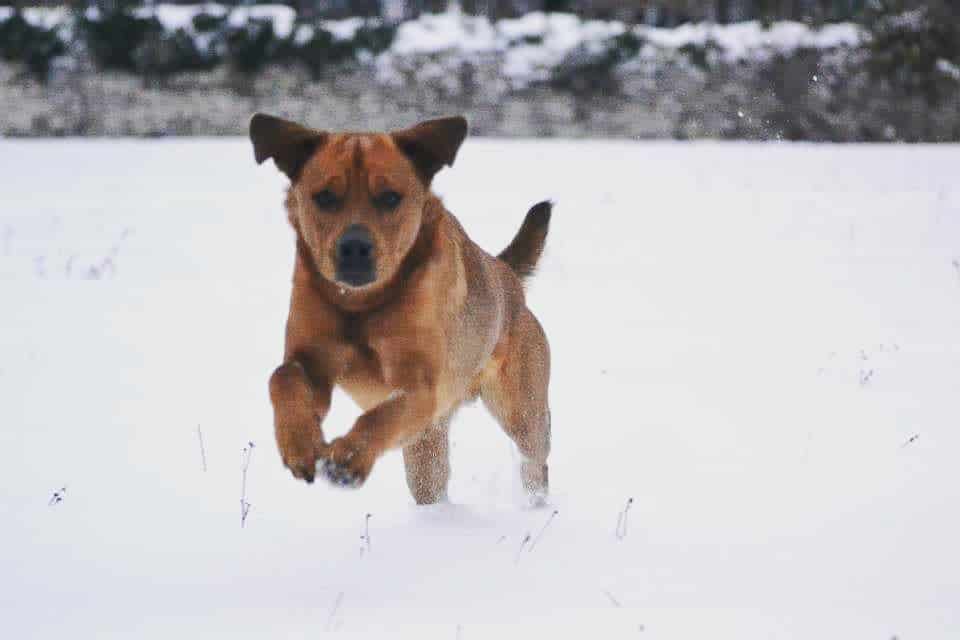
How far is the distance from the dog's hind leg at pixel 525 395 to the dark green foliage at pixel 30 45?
55.1ft

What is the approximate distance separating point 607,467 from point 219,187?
10.8 meters

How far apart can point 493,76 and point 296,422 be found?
55.5 ft

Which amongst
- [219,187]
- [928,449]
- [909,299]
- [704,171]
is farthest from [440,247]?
[704,171]

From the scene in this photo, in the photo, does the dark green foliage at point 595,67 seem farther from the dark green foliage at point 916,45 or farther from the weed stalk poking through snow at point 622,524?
the weed stalk poking through snow at point 622,524

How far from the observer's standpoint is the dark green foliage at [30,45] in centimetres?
1939

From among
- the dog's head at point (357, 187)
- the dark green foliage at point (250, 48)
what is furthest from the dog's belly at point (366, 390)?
the dark green foliage at point (250, 48)

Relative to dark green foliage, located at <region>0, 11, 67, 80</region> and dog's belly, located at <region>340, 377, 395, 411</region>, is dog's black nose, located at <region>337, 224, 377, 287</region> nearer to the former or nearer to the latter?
dog's belly, located at <region>340, 377, 395, 411</region>

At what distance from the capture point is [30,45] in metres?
19.4

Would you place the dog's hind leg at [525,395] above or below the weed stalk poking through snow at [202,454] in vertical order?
above

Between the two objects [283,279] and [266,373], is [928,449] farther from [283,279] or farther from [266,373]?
[283,279]

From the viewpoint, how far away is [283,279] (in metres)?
9.97

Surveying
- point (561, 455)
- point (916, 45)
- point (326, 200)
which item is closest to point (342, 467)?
point (326, 200)

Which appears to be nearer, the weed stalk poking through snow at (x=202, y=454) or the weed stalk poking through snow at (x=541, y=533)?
the weed stalk poking through snow at (x=541, y=533)

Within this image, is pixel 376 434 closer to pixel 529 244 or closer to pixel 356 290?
pixel 356 290
